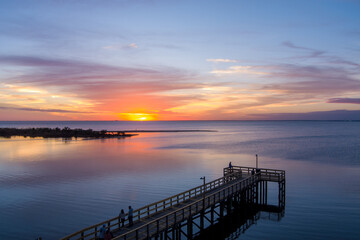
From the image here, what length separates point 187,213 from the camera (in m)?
22.7

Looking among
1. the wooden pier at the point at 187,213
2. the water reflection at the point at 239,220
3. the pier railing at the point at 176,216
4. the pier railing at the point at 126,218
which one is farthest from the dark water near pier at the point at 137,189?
the pier railing at the point at 176,216

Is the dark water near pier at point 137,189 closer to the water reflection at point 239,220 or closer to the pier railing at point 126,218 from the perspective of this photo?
the water reflection at point 239,220

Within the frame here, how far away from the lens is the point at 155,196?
34.9 metres

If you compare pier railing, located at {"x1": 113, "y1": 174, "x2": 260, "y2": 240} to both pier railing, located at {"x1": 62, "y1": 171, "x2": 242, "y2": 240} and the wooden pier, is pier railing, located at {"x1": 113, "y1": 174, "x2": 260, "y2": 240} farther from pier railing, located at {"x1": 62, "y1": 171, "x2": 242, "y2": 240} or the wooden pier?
pier railing, located at {"x1": 62, "y1": 171, "x2": 242, "y2": 240}

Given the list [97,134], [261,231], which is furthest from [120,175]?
[97,134]

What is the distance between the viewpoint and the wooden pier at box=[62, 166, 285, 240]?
62.4 ft

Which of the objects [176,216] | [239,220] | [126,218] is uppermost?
[176,216]

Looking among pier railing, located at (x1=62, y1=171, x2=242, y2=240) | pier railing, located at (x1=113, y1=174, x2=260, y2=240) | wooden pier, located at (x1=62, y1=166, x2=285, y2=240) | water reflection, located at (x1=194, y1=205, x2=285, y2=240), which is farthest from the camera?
water reflection, located at (x1=194, y1=205, x2=285, y2=240)


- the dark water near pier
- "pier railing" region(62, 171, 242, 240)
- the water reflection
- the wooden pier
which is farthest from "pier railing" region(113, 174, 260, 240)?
the dark water near pier

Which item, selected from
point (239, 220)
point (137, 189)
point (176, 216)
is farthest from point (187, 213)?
point (137, 189)

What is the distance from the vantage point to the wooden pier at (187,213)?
749 inches

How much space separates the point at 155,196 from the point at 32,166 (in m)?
31.7

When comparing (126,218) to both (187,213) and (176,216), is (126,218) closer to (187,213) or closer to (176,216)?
(176,216)

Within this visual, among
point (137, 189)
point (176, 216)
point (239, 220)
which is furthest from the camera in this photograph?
point (137, 189)
